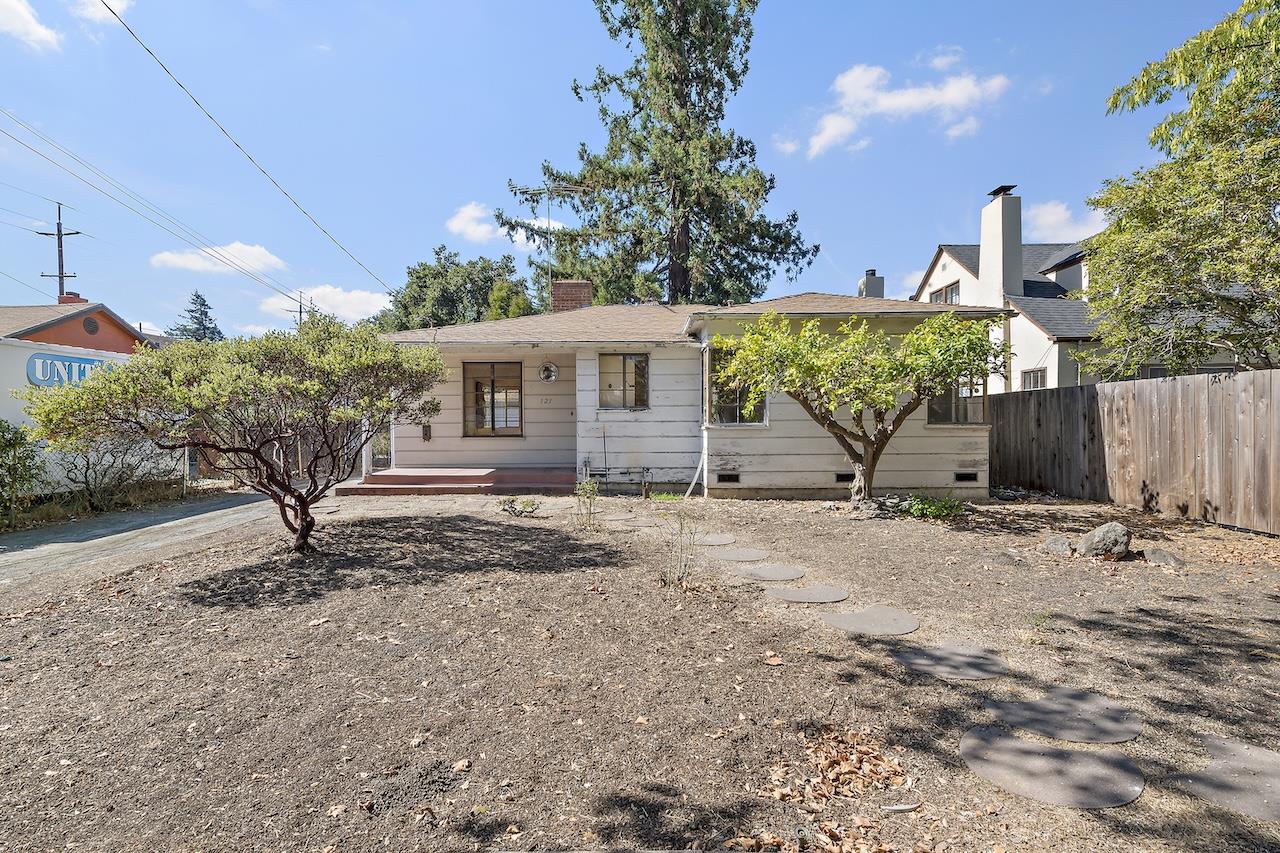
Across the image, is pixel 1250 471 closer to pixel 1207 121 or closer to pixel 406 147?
pixel 1207 121

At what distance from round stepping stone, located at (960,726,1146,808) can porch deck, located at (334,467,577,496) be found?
25.6ft

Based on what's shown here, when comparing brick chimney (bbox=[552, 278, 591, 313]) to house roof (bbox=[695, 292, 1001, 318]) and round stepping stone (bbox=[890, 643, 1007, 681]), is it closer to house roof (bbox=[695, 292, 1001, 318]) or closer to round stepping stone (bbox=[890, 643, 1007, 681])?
house roof (bbox=[695, 292, 1001, 318])

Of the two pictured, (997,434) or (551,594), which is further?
(997,434)

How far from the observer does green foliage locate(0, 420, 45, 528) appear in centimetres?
771

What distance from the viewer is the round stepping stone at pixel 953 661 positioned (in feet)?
10.3

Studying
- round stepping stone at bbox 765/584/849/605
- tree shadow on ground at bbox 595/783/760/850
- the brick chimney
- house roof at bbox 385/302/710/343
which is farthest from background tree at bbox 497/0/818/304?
tree shadow on ground at bbox 595/783/760/850

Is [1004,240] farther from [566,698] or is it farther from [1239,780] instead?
[566,698]

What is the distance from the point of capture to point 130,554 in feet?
19.6

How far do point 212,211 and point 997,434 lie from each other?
18027 mm

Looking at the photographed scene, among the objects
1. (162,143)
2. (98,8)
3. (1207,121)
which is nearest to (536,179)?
(162,143)

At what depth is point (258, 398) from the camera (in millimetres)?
4918

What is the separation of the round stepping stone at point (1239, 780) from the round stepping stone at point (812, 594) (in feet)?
7.21

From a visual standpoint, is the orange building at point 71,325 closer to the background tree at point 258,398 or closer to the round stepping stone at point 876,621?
the background tree at point 258,398

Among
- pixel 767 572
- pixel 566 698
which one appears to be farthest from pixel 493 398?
pixel 566 698
